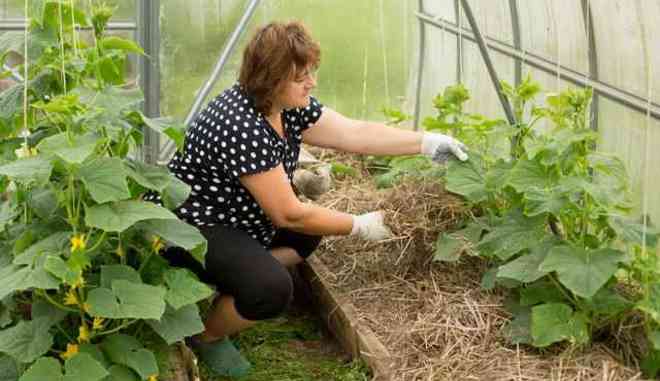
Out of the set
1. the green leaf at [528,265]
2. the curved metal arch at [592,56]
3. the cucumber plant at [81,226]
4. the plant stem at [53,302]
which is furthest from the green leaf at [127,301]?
the curved metal arch at [592,56]

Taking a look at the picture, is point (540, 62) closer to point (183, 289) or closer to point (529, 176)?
point (529, 176)

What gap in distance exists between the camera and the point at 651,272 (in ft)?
Result: 11.7

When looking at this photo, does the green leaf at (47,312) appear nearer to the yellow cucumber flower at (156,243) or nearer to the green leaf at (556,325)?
the yellow cucumber flower at (156,243)

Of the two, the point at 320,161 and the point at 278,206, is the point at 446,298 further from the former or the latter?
the point at 320,161

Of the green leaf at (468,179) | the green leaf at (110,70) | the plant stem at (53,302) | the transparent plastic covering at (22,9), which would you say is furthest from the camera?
the transparent plastic covering at (22,9)

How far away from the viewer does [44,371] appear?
3.23m

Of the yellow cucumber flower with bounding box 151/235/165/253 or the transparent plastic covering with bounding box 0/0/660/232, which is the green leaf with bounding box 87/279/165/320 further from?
the transparent plastic covering with bounding box 0/0/660/232

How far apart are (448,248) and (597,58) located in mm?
1396

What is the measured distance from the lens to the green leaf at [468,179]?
418 cm

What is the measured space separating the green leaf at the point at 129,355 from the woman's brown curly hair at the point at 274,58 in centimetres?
109

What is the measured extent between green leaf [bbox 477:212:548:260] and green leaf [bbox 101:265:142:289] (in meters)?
1.23

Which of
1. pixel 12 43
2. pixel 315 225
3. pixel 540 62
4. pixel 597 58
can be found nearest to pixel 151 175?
pixel 12 43

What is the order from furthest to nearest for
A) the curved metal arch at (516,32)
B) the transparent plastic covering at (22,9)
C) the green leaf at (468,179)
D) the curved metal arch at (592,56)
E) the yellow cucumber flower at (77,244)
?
the transparent plastic covering at (22,9), the curved metal arch at (516,32), the curved metal arch at (592,56), the green leaf at (468,179), the yellow cucumber flower at (77,244)

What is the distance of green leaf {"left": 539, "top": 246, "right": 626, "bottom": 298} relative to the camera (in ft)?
11.5
